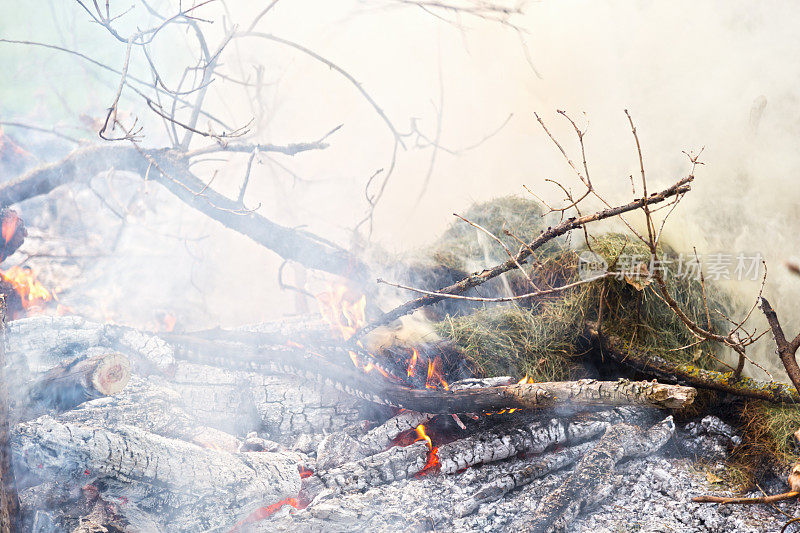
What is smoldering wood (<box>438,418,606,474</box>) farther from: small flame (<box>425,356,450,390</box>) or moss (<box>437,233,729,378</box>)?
moss (<box>437,233,729,378</box>)

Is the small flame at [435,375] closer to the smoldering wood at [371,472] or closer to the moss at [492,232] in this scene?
the smoldering wood at [371,472]

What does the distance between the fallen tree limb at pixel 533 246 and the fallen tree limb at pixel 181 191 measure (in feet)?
2.72

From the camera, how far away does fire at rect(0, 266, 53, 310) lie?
3.50 meters

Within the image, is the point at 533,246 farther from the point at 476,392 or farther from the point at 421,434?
the point at 421,434

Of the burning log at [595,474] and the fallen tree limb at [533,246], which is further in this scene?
the burning log at [595,474]

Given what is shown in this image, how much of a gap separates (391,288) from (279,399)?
1.24 meters

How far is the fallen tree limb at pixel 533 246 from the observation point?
1784 millimetres

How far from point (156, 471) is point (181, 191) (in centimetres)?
213

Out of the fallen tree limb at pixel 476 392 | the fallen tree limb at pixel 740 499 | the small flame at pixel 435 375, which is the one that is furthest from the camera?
the small flame at pixel 435 375

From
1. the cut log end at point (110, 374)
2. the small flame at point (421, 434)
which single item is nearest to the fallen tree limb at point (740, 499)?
the small flame at point (421, 434)

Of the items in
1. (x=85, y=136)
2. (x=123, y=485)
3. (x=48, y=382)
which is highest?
(x=85, y=136)

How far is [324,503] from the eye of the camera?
2025 millimetres

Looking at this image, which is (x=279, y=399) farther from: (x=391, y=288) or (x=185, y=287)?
(x=185, y=287)

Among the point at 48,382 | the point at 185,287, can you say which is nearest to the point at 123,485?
the point at 48,382
